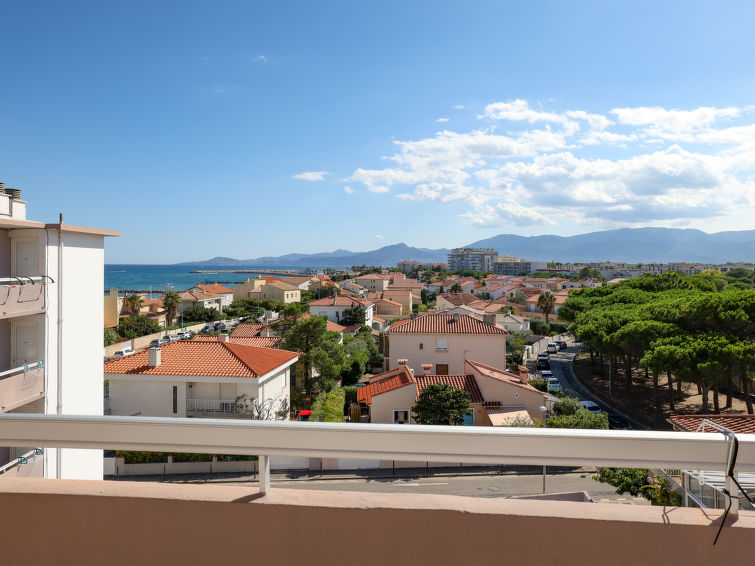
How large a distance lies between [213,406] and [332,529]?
1361 cm

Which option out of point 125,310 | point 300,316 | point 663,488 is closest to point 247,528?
point 663,488

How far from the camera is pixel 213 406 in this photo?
1399 cm

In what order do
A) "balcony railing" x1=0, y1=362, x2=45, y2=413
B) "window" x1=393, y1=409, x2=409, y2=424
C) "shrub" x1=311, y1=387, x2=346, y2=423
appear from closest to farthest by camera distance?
"balcony railing" x1=0, y1=362, x2=45, y2=413 → "shrub" x1=311, y1=387, x2=346, y2=423 → "window" x1=393, y1=409, x2=409, y2=424

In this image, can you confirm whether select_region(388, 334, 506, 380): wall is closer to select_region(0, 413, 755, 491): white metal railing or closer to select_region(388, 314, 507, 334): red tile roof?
select_region(388, 314, 507, 334): red tile roof

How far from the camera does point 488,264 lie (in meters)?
194

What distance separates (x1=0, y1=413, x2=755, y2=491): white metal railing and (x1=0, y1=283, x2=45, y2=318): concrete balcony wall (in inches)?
331

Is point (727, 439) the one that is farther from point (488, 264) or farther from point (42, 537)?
point (488, 264)

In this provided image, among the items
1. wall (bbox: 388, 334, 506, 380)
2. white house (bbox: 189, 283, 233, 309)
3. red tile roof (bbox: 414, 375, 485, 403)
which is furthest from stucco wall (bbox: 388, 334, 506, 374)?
white house (bbox: 189, 283, 233, 309)

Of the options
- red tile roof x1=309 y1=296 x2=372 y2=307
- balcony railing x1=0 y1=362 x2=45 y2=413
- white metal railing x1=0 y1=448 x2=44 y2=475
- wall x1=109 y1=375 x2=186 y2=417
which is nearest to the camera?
white metal railing x1=0 y1=448 x2=44 y2=475

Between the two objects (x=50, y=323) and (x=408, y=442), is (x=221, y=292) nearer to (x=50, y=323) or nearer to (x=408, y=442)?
(x=50, y=323)

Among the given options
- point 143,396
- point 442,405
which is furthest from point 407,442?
point 442,405

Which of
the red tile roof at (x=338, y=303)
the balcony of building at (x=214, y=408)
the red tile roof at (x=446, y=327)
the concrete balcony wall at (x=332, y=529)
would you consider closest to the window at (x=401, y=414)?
the balcony of building at (x=214, y=408)

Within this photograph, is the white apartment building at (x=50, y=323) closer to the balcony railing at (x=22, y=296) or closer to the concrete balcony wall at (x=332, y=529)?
the balcony railing at (x=22, y=296)

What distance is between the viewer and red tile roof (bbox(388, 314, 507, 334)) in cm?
2558
